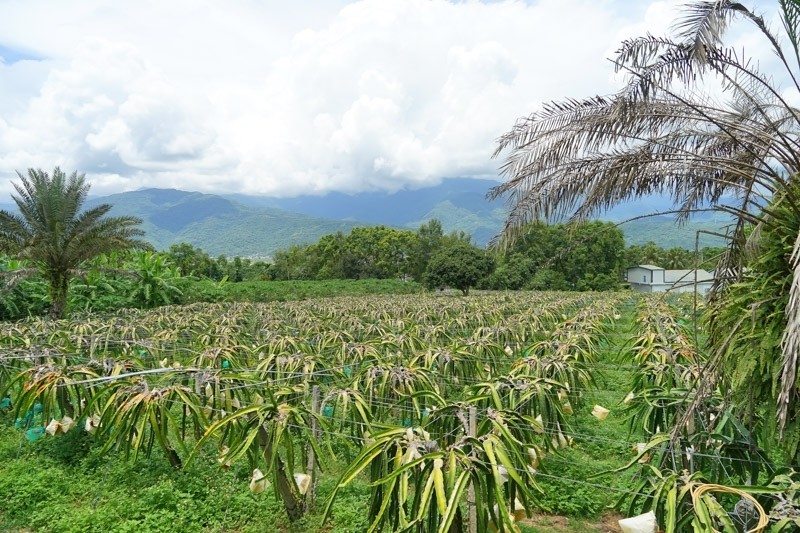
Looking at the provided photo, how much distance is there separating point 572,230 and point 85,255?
42.9ft

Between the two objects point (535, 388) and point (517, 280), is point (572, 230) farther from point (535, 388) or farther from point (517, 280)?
point (517, 280)

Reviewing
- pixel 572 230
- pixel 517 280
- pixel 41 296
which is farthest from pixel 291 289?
pixel 572 230

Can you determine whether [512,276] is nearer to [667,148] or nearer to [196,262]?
[196,262]

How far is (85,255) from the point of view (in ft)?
44.3

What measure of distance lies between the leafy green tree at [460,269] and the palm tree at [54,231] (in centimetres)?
1992

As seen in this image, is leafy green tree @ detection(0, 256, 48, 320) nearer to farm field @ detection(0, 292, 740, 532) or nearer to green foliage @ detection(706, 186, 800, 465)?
farm field @ detection(0, 292, 740, 532)

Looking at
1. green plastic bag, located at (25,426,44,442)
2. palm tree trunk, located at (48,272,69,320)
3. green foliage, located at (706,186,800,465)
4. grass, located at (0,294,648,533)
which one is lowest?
grass, located at (0,294,648,533)

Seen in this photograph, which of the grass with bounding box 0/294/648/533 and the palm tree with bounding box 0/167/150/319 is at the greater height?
the palm tree with bounding box 0/167/150/319

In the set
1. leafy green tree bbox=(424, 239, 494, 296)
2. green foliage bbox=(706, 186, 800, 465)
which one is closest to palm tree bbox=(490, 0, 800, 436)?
green foliage bbox=(706, 186, 800, 465)

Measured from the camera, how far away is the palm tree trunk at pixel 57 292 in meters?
13.3

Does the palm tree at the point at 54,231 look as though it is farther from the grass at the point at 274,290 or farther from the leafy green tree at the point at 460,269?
the leafy green tree at the point at 460,269

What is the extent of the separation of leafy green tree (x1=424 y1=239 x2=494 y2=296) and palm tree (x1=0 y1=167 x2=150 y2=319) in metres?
19.9

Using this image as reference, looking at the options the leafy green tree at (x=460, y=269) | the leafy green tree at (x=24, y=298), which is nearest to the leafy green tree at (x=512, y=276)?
the leafy green tree at (x=460, y=269)

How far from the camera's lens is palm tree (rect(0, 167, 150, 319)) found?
12.9m
